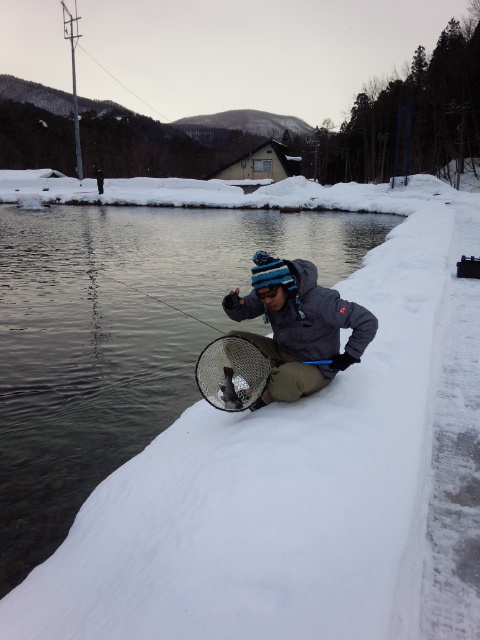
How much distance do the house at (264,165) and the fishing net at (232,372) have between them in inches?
2067

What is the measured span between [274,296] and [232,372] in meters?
0.70

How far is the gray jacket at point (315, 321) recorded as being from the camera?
10.7ft

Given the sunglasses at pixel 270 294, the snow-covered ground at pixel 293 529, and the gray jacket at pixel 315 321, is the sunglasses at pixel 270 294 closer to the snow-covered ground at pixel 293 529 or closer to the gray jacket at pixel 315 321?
the gray jacket at pixel 315 321

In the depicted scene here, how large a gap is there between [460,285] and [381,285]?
1.44 meters

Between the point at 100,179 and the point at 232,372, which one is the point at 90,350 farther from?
the point at 100,179

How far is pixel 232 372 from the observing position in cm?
354

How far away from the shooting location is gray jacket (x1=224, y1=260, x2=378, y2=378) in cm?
327

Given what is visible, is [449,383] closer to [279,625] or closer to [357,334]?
[357,334]

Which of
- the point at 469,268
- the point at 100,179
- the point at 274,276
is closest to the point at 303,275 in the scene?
the point at 274,276

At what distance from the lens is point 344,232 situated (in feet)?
66.5

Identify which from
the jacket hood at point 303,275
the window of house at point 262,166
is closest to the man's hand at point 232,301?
the jacket hood at point 303,275

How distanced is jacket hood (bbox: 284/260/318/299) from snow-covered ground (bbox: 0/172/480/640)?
0.88 meters

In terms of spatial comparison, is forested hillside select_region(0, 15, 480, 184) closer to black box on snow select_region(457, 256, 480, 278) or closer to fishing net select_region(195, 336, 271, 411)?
black box on snow select_region(457, 256, 480, 278)

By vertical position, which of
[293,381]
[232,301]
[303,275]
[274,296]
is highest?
[303,275]
